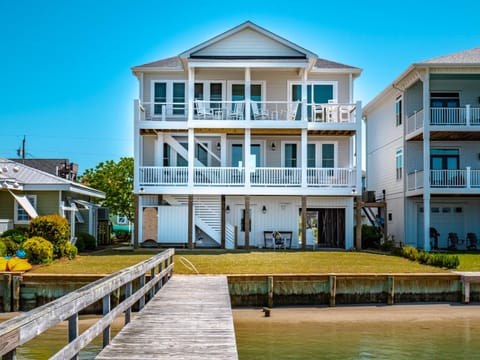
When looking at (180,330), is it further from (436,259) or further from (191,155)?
(191,155)

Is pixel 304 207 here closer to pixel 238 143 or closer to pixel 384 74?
pixel 238 143

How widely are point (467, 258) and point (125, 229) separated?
1036 inches

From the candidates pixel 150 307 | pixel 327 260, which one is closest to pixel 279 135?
pixel 327 260

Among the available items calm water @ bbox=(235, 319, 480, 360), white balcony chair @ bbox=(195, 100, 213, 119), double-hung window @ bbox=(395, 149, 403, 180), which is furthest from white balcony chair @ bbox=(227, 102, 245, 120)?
calm water @ bbox=(235, 319, 480, 360)

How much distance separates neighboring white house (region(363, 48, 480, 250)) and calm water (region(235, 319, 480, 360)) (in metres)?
11.4

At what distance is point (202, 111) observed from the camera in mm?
25438

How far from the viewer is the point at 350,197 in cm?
2711

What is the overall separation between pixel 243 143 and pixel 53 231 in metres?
10.9

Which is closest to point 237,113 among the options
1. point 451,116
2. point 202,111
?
point 202,111

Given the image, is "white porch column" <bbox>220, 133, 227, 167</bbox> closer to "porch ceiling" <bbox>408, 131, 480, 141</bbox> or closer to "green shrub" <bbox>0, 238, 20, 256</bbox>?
"porch ceiling" <bbox>408, 131, 480, 141</bbox>

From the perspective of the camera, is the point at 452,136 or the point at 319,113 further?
the point at 452,136

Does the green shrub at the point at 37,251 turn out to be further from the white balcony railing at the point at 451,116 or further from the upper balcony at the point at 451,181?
the white balcony railing at the point at 451,116

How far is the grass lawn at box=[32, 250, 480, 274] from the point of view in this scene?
17375 mm

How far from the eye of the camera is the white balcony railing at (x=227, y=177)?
25.1m
